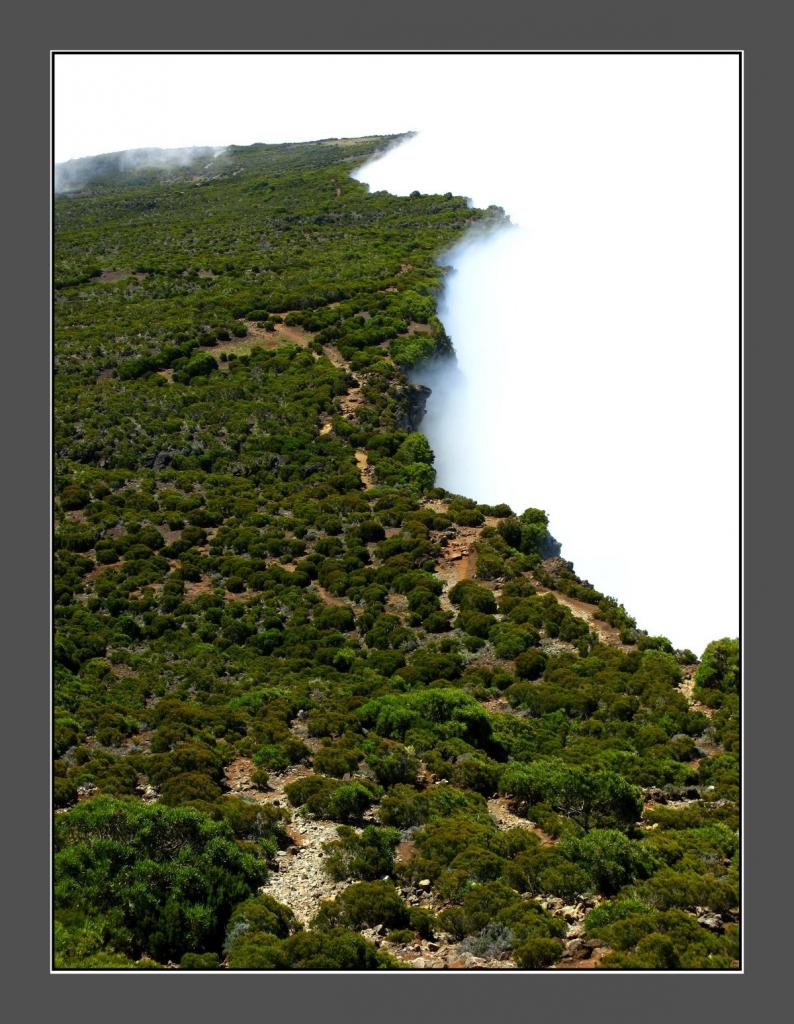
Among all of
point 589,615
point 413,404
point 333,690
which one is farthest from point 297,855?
point 413,404

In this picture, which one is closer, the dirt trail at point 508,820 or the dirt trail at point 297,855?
the dirt trail at point 297,855

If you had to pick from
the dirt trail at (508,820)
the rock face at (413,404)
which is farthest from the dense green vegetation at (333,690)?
the rock face at (413,404)

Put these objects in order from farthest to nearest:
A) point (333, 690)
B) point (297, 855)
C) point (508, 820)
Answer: point (333, 690) → point (508, 820) → point (297, 855)

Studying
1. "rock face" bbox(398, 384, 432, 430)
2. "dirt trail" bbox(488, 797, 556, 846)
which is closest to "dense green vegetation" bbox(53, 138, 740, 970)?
"dirt trail" bbox(488, 797, 556, 846)

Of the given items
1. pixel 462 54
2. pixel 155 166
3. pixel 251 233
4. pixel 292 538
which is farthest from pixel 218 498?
pixel 155 166

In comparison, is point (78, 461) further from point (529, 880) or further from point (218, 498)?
point (529, 880)

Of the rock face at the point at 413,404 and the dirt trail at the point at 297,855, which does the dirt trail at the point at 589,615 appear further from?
the rock face at the point at 413,404

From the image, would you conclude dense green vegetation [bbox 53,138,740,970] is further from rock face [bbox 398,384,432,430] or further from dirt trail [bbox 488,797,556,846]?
rock face [bbox 398,384,432,430]

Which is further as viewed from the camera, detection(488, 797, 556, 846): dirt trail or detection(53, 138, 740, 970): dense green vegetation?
detection(488, 797, 556, 846): dirt trail

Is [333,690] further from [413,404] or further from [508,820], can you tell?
[413,404]
